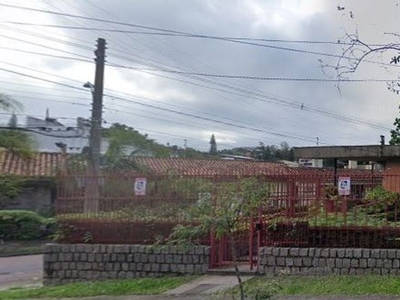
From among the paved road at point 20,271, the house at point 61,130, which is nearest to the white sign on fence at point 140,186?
the paved road at point 20,271

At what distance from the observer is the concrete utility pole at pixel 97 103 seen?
18.4 meters

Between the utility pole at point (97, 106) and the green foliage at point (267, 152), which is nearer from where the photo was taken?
the utility pole at point (97, 106)

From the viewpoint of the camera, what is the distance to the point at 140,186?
1106 cm

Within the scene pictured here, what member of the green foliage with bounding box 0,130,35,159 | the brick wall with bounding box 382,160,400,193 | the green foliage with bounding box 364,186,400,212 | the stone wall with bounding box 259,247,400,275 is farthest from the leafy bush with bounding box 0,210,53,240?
the green foliage with bounding box 364,186,400,212

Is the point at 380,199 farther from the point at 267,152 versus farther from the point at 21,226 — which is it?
the point at 267,152

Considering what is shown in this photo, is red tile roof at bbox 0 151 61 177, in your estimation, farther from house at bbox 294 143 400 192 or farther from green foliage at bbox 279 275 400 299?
green foliage at bbox 279 275 400 299

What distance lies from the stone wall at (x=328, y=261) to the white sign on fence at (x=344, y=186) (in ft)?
5.17

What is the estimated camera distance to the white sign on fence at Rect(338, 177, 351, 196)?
11055 mm

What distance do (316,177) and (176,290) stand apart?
3.88 m

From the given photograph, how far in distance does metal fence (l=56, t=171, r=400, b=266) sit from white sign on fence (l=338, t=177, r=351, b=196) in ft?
0.10

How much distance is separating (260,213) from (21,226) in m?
15.9

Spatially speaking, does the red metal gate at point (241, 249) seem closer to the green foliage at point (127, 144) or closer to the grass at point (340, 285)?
the grass at point (340, 285)

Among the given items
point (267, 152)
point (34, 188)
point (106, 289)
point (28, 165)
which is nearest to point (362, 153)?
point (106, 289)

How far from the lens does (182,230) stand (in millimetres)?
5988
